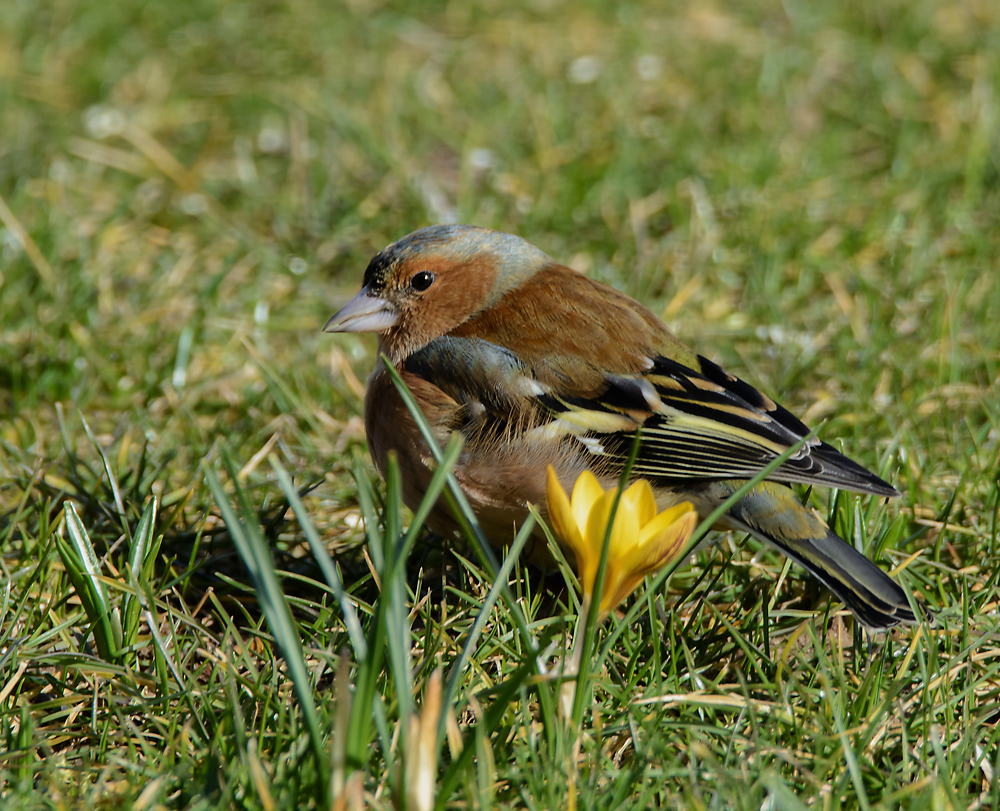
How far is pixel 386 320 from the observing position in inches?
129

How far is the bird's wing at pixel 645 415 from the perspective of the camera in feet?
8.86

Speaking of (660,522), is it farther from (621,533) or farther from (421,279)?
(421,279)

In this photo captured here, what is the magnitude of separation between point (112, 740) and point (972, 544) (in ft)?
7.32

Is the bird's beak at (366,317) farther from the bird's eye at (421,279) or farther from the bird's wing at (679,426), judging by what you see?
the bird's wing at (679,426)

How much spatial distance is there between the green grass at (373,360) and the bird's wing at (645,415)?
268 mm

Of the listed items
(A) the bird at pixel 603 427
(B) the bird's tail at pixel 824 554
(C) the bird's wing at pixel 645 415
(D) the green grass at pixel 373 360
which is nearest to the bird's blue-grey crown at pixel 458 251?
(A) the bird at pixel 603 427

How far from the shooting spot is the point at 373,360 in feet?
13.8

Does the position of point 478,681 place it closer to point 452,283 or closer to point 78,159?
point 452,283

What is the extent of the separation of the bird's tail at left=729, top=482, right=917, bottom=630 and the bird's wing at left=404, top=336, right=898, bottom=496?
0.32 ft

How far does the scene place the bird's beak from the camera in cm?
325

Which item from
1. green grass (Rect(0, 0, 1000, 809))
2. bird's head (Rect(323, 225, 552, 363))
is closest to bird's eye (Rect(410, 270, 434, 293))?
bird's head (Rect(323, 225, 552, 363))

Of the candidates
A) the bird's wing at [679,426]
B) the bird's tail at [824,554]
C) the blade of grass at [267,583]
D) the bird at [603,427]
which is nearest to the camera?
the blade of grass at [267,583]

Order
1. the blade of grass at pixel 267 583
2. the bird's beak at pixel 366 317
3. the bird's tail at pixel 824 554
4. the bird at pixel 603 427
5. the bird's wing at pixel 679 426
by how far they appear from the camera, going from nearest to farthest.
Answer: the blade of grass at pixel 267 583 → the bird's tail at pixel 824 554 → the bird at pixel 603 427 → the bird's wing at pixel 679 426 → the bird's beak at pixel 366 317

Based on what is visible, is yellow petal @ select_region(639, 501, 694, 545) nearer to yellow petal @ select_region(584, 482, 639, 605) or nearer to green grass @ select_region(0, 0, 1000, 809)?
yellow petal @ select_region(584, 482, 639, 605)
